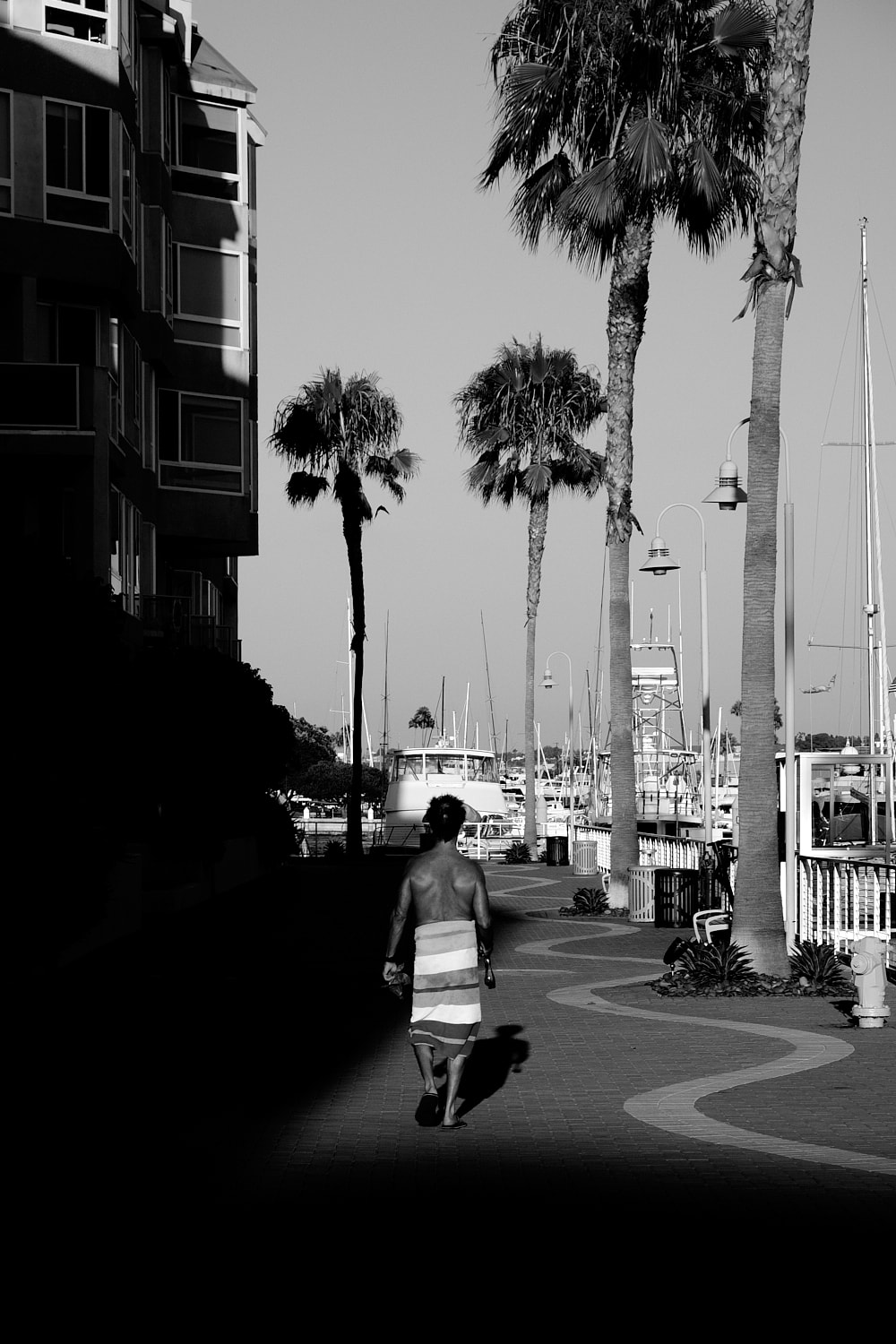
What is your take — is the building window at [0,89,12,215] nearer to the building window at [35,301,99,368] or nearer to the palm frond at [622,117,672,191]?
the building window at [35,301,99,368]

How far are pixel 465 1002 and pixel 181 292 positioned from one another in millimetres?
28184

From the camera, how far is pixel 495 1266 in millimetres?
6836

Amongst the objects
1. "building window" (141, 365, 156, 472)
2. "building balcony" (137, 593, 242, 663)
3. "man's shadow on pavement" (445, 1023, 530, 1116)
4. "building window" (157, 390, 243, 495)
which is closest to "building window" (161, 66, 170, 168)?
"building window" (141, 365, 156, 472)

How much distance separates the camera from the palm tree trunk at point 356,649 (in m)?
51.8

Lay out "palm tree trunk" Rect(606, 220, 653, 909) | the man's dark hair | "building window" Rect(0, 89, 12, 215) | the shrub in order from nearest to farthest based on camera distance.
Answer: the man's dark hair, "palm tree trunk" Rect(606, 220, 653, 909), "building window" Rect(0, 89, 12, 215), the shrub

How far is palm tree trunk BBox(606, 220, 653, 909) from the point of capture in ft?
89.4

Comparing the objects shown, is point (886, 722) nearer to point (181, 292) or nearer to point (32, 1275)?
point (181, 292)

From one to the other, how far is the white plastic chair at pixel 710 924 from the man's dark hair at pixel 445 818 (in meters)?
9.45

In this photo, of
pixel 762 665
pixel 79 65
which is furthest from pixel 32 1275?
pixel 79 65

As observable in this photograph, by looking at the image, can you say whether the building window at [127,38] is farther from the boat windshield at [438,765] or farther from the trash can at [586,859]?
the boat windshield at [438,765]

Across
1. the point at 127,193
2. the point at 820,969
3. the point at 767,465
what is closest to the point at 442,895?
the point at 820,969

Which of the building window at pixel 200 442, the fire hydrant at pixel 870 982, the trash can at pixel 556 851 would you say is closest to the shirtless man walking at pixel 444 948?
the fire hydrant at pixel 870 982

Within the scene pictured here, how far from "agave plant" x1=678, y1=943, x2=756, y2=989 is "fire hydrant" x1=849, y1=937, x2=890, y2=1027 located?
277cm

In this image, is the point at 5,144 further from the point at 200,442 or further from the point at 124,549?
the point at 200,442
